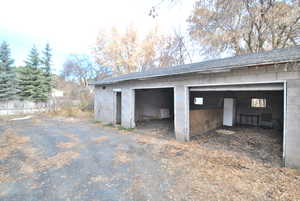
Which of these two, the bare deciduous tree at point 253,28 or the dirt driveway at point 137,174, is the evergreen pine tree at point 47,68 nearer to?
the dirt driveway at point 137,174

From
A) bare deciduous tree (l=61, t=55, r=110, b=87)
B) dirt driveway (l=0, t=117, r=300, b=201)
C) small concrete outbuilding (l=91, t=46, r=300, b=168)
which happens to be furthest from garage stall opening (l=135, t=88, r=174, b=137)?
bare deciduous tree (l=61, t=55, r=110, b=87)

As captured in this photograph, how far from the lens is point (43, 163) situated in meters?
3.64

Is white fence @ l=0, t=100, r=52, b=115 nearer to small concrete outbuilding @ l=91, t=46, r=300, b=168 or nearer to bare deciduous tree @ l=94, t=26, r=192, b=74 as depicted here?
bare deciduous tree @ l=94, t=26, r=192, b=74

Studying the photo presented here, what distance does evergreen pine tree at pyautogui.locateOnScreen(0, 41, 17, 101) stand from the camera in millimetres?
14477

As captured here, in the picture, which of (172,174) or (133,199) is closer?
(133,199)

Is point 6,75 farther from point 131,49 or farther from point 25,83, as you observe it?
point 131,49

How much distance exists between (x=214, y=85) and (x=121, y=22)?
646 inches

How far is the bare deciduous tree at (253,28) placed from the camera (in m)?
8.02

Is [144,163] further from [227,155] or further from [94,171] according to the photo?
[227,155]

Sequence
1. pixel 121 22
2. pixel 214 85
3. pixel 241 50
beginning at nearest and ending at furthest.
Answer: pixel 214 85 < pixel 241 50 < pixel 121 22

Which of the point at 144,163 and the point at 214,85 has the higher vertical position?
the point at 214,85

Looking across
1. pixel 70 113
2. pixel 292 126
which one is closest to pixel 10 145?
pixel 70 113

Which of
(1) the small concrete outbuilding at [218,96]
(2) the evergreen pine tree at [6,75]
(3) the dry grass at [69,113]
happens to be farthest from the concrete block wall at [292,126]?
(2) the evergreen pine tree at [6,75]

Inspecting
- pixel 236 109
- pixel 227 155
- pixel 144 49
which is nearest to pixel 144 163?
pixel 227 155
